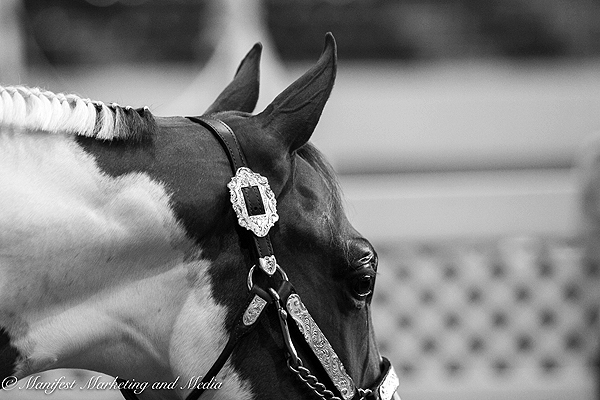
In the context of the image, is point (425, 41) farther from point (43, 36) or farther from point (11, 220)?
point (11, 220)

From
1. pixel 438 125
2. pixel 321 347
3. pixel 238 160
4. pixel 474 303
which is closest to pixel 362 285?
pixel 321 347

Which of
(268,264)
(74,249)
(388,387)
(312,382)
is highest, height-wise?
(74,249)

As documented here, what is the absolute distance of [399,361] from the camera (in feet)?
16.2

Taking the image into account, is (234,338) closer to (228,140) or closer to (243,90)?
(228,140)

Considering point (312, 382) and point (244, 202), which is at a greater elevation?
point (244, 202)

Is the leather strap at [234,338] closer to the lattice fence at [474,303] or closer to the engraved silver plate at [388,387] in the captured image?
the engraved silver plate at [388,387]

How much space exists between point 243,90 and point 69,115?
559 millimetres

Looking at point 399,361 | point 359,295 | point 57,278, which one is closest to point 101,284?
point 57,278

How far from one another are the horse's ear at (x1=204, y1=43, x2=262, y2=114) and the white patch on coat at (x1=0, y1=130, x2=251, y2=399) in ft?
1.49

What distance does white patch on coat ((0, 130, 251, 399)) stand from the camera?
1.37 m

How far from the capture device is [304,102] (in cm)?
159

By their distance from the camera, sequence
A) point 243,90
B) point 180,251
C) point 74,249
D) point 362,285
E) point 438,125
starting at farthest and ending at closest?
point 438,125 < point 243,90 < point 362,285 < point 180,251 < point 74,249

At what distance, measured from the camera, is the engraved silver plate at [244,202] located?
4.97 ft

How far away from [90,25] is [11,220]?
19.4 ft
